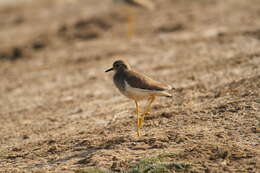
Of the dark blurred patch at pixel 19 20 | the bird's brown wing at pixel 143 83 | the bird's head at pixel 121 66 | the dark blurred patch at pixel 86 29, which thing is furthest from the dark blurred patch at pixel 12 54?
the bird's brown wing at pixel 143 83

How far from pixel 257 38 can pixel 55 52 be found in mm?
6100

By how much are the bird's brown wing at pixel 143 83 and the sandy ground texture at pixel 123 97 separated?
0.69 m

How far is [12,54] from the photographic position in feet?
52.5

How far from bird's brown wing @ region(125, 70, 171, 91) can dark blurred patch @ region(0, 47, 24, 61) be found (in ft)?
30.5

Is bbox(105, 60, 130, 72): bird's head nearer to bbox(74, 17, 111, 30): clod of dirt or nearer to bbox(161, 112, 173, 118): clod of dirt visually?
bbox(161, 112, 173, 118): clod of dirt

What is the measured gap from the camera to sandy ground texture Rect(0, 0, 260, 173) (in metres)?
6.61

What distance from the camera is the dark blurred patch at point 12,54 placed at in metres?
15.7

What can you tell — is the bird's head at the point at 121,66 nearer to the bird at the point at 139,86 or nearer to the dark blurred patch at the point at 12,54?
the bird at the point at 139,86

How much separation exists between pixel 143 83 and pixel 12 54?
10.1 meters

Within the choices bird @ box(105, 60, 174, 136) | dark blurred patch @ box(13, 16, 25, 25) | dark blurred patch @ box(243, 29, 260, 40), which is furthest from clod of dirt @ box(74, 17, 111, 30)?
bird @ box(105, 60, 174, 136)

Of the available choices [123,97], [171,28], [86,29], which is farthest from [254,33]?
[86,29]

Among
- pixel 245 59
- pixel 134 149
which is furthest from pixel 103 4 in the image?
pixel 134 149

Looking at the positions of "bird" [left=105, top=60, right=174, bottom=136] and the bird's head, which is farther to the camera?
the bird's head

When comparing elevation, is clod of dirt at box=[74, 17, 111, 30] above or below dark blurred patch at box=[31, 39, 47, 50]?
above
